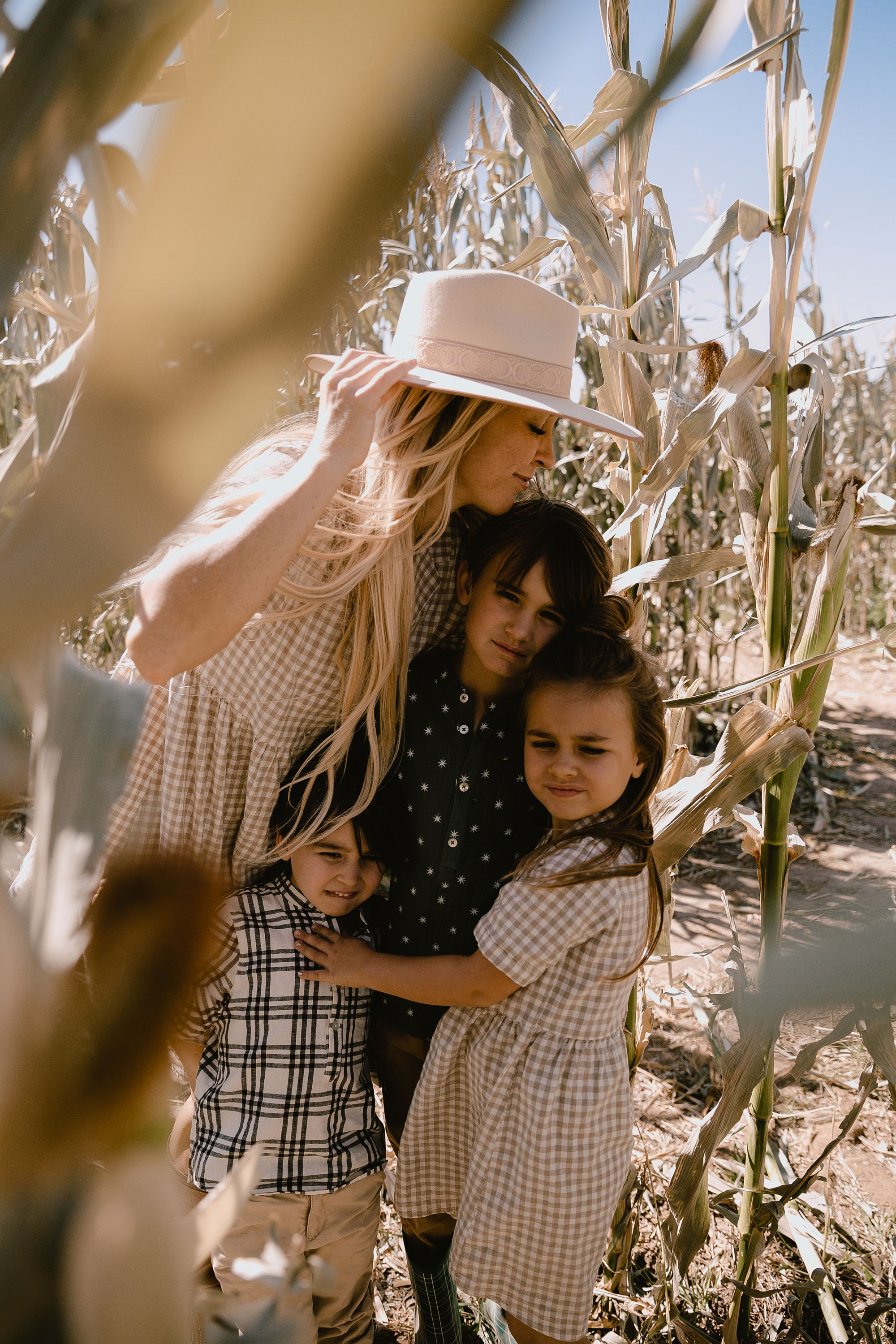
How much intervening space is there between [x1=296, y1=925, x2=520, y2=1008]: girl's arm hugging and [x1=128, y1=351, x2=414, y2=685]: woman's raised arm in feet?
1.36

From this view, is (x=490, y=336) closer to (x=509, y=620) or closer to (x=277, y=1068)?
(x=509, y=620)

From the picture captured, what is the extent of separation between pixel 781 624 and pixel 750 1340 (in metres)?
1.01

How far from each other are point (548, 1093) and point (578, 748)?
0.38 meters

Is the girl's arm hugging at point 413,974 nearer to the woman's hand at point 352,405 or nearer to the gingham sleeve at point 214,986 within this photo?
the gingham sleeve at point 214,986

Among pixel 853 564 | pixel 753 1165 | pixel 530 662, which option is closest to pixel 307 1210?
pixel 753 1165

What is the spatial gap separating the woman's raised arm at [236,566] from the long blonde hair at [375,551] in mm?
159

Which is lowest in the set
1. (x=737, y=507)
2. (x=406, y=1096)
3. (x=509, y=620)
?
(x=406, y=1096)

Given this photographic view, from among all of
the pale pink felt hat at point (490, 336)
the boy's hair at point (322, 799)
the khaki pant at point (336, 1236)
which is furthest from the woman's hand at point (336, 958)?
the pale pink felt hat at point (490, 336)

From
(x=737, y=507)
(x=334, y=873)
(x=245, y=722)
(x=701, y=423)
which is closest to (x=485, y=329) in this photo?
(x=701, y=423)

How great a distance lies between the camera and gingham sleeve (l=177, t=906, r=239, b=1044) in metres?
0.14

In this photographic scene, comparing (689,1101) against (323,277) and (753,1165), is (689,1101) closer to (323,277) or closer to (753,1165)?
(753,1165)

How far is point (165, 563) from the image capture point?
841 mm

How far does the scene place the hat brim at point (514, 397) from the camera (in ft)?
3.22

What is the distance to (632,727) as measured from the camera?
1.09 m
